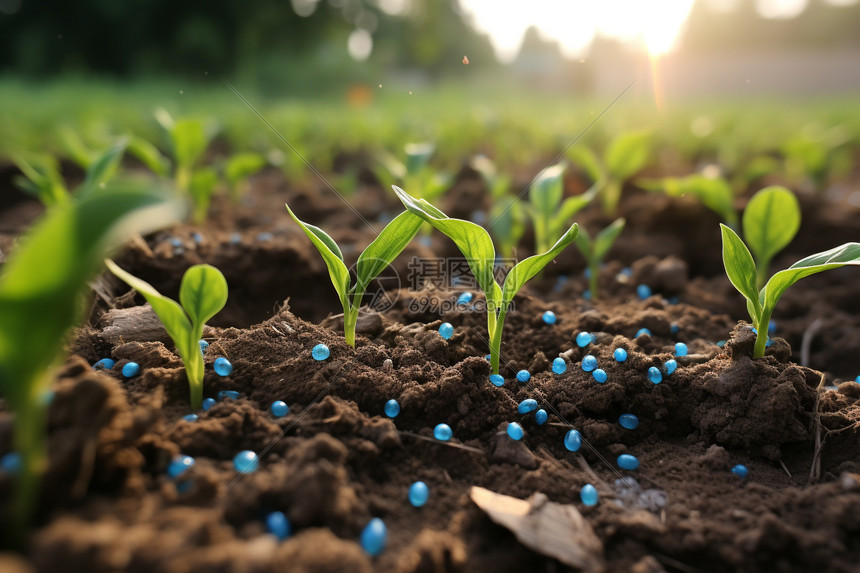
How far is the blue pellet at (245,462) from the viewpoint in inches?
40.8

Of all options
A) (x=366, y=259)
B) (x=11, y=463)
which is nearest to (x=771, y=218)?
(x=366, y=259)

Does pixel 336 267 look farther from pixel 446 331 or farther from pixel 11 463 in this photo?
pixel 11 463

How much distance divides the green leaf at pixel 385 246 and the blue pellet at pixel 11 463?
79 cm

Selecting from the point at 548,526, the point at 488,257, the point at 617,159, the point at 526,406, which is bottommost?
the point at 548,526

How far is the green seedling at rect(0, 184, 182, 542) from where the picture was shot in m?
0.65

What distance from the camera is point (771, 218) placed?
1803mm

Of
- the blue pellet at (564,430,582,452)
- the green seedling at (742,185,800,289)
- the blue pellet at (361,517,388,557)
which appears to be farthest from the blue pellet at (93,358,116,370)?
the green seedling at (742,185,800,289)

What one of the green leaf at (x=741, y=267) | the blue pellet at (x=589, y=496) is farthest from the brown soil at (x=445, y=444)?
the green leaf at (x=741, y=267)

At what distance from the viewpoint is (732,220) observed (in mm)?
2430

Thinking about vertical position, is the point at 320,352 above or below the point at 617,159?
below

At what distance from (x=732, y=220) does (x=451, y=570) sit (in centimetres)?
217

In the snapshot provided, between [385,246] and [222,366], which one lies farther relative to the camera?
[385,246]

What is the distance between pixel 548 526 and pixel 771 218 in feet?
4.61

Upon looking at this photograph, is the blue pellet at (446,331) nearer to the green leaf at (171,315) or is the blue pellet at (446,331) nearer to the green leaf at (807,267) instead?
the green leaf at (171,315)
